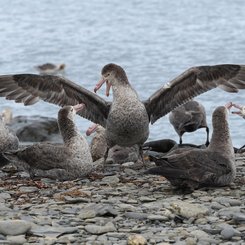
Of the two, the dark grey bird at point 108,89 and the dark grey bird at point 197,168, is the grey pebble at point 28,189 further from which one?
the dark grey bird at point 108,89

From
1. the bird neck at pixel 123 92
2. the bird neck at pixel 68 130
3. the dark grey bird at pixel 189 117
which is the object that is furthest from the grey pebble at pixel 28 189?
A: the dark grey bird at pixel 189 117

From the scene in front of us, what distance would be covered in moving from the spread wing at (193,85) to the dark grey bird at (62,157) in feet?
6.03

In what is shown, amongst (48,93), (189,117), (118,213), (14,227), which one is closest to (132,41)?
(189,117)

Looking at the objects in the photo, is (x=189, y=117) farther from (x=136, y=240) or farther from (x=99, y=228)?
(x=136, y=240)

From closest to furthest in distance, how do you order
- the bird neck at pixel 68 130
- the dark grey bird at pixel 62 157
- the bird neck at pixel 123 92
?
the dark grey bird at pixel 62 157, the bird neck at pixel 68 130, the bird neck at pixel 123 92

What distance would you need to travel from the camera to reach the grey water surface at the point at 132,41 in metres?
23.6

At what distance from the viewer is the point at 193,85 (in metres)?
12.3

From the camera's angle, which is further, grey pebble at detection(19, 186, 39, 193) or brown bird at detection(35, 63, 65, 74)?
brown bird at detection(35, 63, 65, 74)

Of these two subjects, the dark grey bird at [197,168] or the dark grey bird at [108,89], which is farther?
the dark grey bird at [108,89]

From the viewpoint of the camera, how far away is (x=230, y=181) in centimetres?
983

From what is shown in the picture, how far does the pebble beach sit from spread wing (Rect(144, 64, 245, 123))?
186 cm

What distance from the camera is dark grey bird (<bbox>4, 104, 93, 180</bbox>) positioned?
1055cm

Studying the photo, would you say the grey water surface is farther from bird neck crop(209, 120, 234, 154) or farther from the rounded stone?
the rounded stone

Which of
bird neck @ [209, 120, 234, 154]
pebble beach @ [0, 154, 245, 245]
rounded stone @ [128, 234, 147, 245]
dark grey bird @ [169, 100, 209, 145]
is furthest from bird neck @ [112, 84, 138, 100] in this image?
rounded stone @ [128, 234, 147, 245]
